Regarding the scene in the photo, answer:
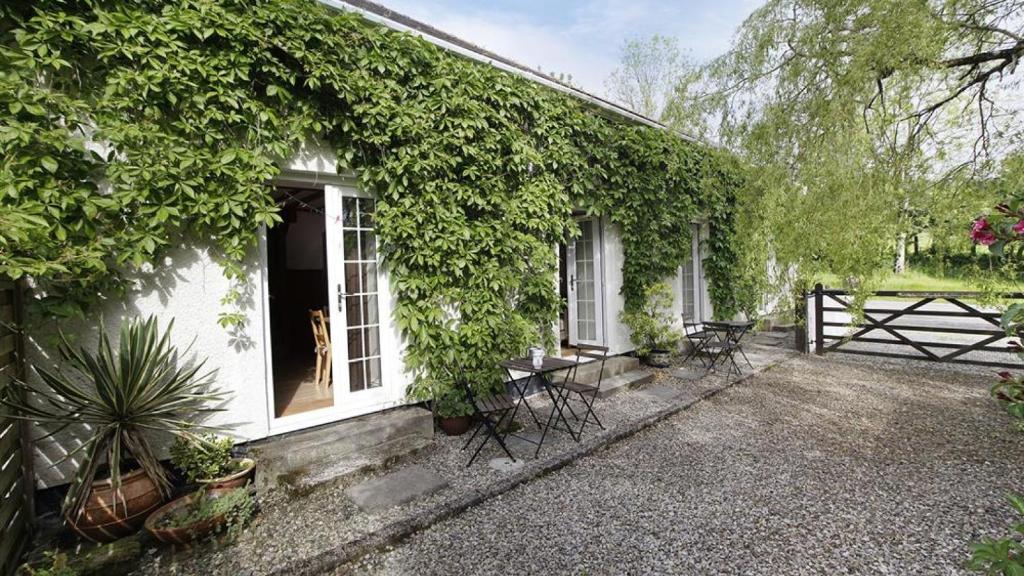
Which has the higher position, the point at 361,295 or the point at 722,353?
the point at 361,295

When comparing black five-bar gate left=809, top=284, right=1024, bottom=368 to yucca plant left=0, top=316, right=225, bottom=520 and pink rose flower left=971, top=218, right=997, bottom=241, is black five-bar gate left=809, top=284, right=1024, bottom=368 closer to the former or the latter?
pink rose flower left=971, top=218, right=997, bottom=241

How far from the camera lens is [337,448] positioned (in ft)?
11.8

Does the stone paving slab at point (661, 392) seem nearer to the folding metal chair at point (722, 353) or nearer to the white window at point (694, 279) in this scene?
the folding metal chair at point (722, 353)

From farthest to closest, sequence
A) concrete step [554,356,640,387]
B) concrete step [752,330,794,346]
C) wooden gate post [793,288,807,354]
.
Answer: concrete step [752,330,794,346]
wooden gate post [793,288,807,354]
concrete step [554,356,640,387]

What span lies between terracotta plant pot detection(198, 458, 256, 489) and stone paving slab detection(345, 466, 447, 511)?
702 mm

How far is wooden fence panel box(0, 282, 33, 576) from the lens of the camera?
231 cm

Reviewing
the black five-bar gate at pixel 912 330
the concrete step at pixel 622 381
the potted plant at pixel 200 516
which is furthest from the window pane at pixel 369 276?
the black five-bar gate at pixel 912 330

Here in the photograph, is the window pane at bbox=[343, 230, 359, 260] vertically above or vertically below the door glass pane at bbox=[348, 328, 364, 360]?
above

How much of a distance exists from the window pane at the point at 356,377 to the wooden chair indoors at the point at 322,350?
Result: 3.18ft

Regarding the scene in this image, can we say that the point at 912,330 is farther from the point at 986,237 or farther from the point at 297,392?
the point at 297,392

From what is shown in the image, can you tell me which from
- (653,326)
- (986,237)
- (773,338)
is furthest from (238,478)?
(773,338)

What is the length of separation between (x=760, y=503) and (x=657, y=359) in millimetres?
3865

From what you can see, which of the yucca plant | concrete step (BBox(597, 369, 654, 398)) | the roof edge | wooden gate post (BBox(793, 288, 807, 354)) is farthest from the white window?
the yucca plant

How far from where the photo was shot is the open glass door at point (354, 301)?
13.1ft
